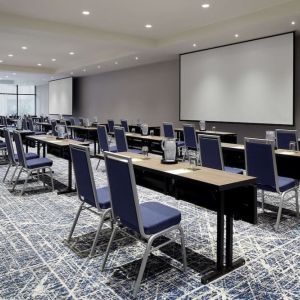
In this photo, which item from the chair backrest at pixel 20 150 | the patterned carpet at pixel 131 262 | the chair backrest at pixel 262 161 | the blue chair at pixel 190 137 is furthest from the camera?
the blue chair at pixel 190 137

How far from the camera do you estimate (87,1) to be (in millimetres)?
6156

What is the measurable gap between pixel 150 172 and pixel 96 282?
0.98m

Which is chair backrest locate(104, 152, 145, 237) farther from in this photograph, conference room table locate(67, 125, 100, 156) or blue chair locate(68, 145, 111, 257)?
conference room table locate(67, 125, 100, 156)

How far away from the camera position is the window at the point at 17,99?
20969 mm

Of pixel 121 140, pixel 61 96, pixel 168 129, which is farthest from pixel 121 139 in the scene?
pixel 61 96

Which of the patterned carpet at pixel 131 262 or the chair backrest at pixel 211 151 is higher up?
the chair backrest at pixel 211 151

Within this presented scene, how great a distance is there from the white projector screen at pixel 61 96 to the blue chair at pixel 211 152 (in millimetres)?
13025

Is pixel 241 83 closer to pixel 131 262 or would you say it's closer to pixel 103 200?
pixel 103 200

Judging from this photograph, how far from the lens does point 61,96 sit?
17.1 metres

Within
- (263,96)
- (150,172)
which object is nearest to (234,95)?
(263,96)

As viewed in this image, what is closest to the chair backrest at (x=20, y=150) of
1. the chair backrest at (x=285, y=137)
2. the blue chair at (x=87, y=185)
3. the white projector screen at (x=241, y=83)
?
the blue chair at (x=87, y=185)

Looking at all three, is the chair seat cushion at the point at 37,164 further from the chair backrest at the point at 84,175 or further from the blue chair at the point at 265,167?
the blue chair at the point at 265,167

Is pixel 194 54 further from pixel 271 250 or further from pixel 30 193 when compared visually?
pixel 271 250

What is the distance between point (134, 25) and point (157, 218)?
20.8 feet
